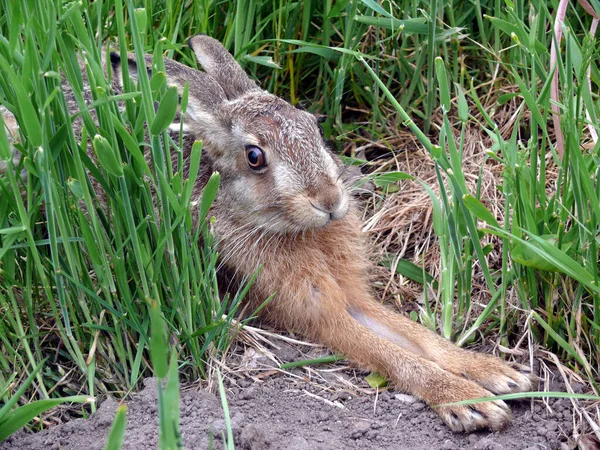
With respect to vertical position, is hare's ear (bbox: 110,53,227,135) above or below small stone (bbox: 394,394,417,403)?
above

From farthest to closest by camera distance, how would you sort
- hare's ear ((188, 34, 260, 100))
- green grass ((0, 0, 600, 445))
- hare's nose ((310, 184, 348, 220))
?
1. hare's ear ((188, 34, 260, 100))
2. hare's nose ((310, 184, 348, 220))
3. green grass ((0, 0, 600, 445))

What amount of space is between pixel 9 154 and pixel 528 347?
208cm

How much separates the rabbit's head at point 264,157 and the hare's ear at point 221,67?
0.24 feet

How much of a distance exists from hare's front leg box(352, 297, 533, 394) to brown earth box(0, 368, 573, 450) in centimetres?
11

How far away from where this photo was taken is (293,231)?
13.0 ft

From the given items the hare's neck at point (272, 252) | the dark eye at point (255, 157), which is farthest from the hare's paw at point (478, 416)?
the dark eye at point (255, 157)

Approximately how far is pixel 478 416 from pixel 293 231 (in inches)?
47.3

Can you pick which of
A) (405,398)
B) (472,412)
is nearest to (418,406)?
(405,398)

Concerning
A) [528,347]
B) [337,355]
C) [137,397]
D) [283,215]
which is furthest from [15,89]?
[528,347]

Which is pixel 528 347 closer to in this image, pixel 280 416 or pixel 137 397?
pixel 280 416

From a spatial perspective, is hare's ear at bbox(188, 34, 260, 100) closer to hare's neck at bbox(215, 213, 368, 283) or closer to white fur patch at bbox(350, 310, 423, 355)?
hare's neck at bbox(215, 213, 368, 283)

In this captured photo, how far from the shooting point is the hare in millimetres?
3760

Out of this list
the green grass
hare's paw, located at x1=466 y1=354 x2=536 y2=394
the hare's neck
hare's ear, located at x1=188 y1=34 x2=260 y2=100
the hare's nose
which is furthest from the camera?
hare's ear, located at x1=188 y1=34 x2=260 y2=100

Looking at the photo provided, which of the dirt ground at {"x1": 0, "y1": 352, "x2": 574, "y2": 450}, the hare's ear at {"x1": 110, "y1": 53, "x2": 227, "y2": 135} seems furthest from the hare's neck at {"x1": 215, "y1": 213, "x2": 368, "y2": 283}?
the dirt ground at {"x1": 0, "y1": 352, "x2": 574, "y2": 450}
